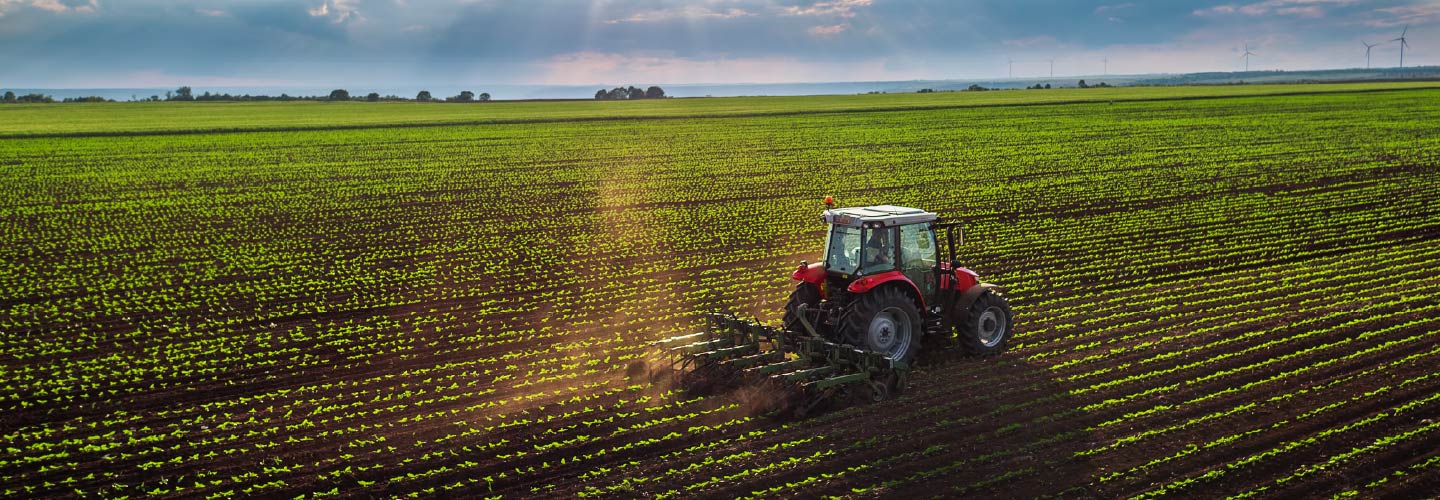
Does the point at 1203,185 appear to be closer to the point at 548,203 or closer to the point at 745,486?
the point at 548,203

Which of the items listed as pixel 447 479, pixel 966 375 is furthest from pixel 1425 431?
pixel 447 479

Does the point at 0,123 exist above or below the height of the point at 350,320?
above

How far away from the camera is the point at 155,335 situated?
16.7 metres

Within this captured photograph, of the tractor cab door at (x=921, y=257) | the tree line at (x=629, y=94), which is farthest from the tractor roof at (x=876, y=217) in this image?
the tree line at (x=629, y=94)

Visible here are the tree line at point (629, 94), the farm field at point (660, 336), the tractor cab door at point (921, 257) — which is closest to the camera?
the farm field at point (660, 336)

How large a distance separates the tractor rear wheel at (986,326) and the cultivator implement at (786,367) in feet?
4.41

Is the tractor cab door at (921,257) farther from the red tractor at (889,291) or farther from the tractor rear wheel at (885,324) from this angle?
the tractor rear wheel at (885,324)

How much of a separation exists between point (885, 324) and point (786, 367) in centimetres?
156

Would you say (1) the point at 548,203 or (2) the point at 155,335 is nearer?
(2) the point at 155,335

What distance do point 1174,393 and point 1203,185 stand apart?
77.8 ft

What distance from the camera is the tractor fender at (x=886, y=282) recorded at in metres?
13.1

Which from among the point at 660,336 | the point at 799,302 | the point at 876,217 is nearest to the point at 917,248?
the point at 876,217

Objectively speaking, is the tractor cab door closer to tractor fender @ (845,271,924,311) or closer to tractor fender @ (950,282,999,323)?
tractor fender @ (845,271,924,311)

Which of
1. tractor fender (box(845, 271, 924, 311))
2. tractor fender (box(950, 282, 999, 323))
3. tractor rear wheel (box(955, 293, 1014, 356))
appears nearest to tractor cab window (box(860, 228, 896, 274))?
tractor fender (box(845, 271, 924, 311))
